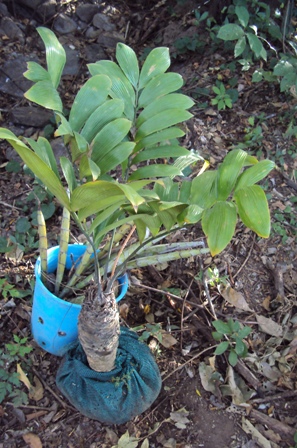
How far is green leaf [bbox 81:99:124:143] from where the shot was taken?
1.32 m

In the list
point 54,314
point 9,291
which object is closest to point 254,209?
point 54,314

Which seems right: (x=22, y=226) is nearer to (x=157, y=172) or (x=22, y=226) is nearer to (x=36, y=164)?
(x=157, y=172)

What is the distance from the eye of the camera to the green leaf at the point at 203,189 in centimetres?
133

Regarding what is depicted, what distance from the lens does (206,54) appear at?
→ 3.26 m

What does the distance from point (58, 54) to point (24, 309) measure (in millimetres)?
1139

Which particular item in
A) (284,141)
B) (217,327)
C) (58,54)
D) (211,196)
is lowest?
(217,327)

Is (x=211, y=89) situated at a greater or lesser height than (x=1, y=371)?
greater

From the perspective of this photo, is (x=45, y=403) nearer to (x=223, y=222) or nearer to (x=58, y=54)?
(x=223, y=222)

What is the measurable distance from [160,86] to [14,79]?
181cm

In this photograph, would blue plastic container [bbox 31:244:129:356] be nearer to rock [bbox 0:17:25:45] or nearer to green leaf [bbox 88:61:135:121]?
green leaf [bbox 88:61:135:121]

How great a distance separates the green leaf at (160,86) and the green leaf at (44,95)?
1.11 ft

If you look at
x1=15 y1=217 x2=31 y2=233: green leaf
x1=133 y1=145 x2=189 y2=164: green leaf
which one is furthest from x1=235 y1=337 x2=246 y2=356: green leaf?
x1=15 y1=217 x2=31 y2=233: green leaf

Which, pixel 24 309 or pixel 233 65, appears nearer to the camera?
pixel 24 309

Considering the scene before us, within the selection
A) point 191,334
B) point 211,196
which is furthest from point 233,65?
point 211,196
